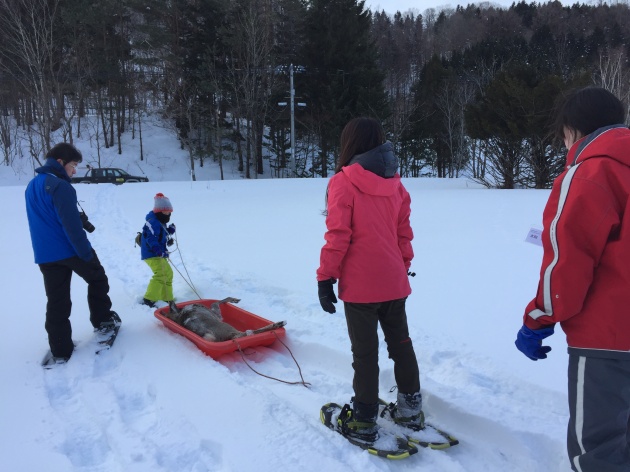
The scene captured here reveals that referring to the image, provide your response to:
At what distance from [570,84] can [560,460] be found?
14869 mm

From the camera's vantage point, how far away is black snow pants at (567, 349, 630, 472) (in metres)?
1.72

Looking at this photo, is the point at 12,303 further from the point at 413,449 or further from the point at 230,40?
the point at 230,40

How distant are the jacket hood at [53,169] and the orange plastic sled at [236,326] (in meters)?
1.54

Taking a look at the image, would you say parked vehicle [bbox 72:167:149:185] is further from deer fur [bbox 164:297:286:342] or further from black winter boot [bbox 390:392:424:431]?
black winter boot [bbox 390:392:424:431]

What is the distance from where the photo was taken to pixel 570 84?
→ 14352 millimetres

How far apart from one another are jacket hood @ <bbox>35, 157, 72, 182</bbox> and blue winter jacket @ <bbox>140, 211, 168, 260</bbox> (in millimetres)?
1317

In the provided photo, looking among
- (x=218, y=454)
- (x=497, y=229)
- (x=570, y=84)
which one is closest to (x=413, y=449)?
(x=218, y=454)

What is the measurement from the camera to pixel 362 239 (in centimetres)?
252

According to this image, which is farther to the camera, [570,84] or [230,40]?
[230,40]

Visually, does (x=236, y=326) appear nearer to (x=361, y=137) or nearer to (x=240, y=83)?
(x=361, y=137)

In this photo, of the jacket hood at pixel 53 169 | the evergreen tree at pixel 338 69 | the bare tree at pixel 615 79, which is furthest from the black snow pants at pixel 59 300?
the evergreen tree at pixel 338 69

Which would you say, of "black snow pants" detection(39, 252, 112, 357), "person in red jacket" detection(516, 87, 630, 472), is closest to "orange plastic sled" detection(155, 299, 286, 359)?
"black snow pants" detection(39, 252, 112, 357)

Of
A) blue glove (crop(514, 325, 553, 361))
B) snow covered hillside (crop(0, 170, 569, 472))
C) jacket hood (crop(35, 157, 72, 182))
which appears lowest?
snow covered hillside (crop(0, 170, 569, 472))

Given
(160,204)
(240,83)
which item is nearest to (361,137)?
(160,204)
